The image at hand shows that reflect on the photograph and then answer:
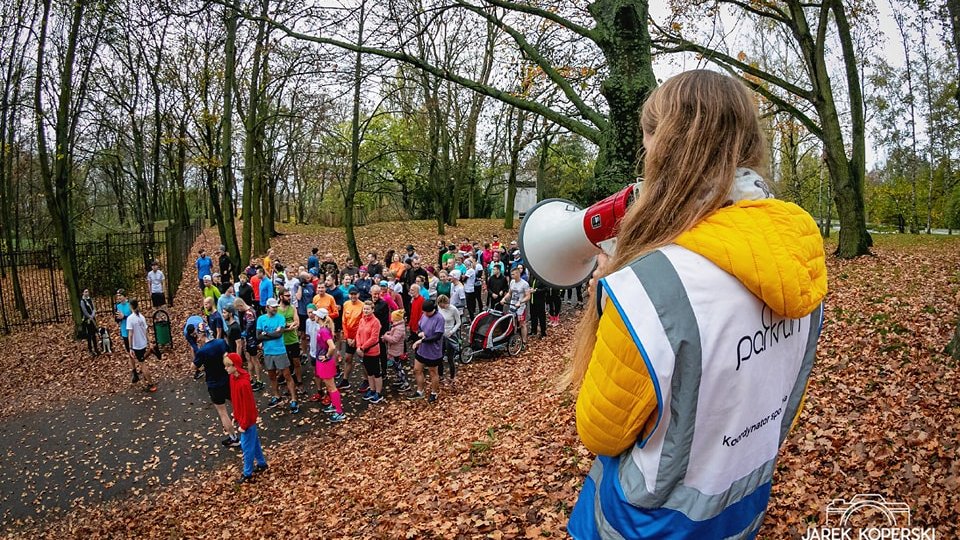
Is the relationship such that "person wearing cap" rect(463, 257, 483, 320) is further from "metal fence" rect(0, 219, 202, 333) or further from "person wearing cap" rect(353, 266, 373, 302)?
"metal fence" rect(0, 219, 202, 333)

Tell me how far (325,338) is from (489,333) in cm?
368

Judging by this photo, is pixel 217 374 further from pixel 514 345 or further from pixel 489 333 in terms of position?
pixel 514 345

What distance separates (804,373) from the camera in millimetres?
1624

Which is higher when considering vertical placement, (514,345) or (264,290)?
(264,290)

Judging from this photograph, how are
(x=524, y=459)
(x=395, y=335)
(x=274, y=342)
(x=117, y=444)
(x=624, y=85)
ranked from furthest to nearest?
(x=395, y=335) < (x=274, y=342) < (x=117, y=444) < (x=524, y=459) < (x=624, y=85)

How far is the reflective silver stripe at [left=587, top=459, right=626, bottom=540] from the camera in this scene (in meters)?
1.46

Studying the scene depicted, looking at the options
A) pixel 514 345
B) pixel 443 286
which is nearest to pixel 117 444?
pixel 443 286

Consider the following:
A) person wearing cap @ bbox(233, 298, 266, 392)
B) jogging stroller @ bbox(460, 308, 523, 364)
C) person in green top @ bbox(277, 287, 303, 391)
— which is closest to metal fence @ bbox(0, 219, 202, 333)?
person wearing cap @ bbox(233, 298, 266, 392)

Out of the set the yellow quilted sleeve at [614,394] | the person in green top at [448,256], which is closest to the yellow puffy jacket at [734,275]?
the yellow quilted sleeve at [614,394]

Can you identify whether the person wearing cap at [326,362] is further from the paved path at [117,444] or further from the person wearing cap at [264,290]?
the person wearing cap at [264,290]

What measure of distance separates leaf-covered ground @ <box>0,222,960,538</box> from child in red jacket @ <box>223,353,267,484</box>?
13.4 inches

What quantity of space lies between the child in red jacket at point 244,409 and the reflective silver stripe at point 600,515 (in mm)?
6925

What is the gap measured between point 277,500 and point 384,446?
164cm

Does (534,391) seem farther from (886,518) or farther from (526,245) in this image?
(526,245)
